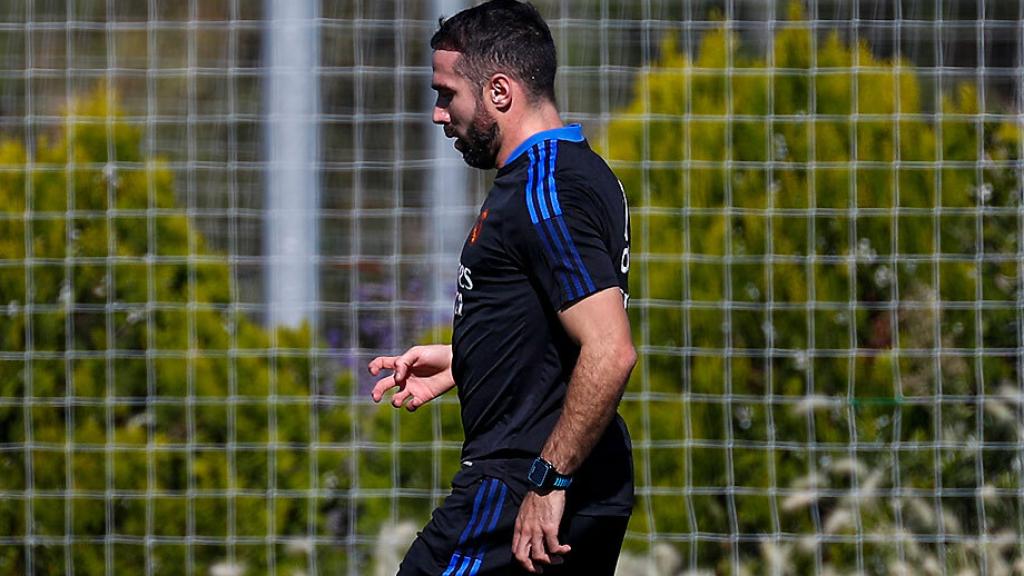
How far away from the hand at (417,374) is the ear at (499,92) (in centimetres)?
71

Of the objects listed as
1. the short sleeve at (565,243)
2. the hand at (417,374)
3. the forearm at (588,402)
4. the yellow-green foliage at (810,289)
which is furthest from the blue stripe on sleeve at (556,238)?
the yellow-green foliage at (810,289)

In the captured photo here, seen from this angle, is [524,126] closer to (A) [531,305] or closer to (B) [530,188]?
(B) [530,188]

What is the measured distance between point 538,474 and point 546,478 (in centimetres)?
2

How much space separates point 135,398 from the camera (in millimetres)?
6191

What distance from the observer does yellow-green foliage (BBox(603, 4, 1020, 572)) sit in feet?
19.6

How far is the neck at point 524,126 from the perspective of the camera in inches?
125

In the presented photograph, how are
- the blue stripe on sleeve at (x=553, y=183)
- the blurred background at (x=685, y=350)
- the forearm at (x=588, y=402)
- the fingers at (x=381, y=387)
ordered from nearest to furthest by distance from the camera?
the forearm at (x=588, y=402) → the blue stripe on sleeve at (x=553, y=183) → the fingers at (x=381, y=387) → the blurred background at (x=685, y=350)

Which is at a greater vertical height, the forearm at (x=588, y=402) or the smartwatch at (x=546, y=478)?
the forearm at (x=588, y=402)

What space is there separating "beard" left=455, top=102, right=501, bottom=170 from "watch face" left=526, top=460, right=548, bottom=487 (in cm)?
73

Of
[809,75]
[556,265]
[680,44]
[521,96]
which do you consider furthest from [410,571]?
[680,44]

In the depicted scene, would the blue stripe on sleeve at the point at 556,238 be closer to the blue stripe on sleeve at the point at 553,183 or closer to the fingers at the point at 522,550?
the blue stripe on sleeve at the point at 553,183

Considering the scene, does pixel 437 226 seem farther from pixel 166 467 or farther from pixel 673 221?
pixel 166 467

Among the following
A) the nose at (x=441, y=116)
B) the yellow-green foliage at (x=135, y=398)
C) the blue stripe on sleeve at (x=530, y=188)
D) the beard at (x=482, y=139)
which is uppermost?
the nose at (x=441, y=116)

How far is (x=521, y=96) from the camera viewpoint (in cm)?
319
